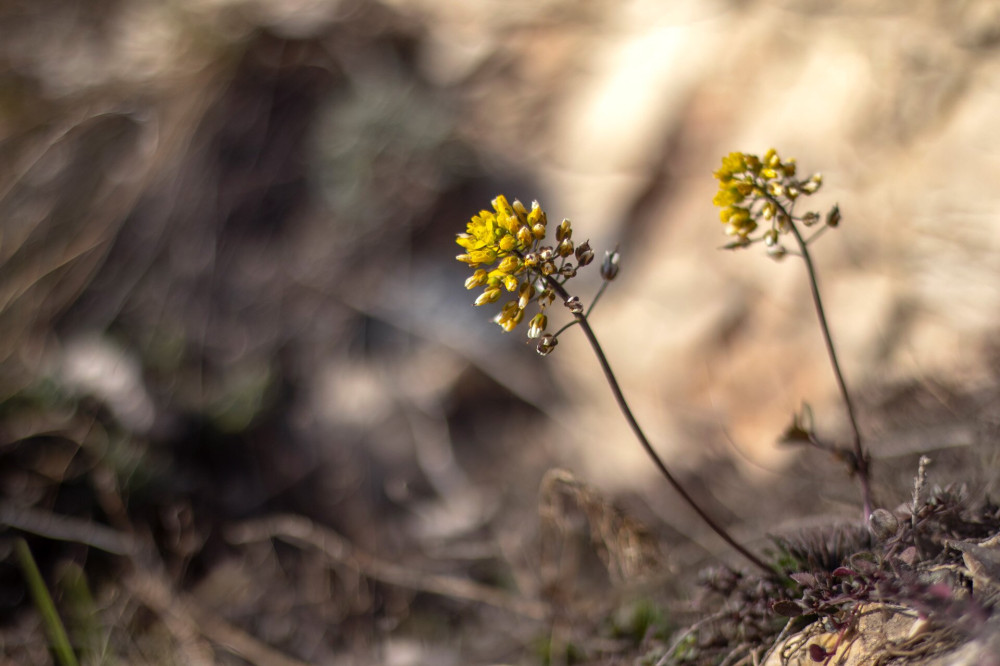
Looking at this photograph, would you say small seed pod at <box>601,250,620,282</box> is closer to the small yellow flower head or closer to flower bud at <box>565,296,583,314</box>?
flower bud at <box>565,296,583,314</box>

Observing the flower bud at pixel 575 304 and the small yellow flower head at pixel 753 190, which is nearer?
the flower bud at pixel 575 304

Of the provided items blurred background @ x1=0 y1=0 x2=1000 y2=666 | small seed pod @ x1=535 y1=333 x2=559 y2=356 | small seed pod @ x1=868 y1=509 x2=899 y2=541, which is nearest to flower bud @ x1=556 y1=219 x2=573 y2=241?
small seed pod @ x1=535 y1=333 x2=559 y2=356

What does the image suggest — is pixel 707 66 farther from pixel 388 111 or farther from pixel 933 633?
pixel 933 633

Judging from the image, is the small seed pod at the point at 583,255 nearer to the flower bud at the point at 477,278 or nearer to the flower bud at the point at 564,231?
the flower bud at the point at 564,231

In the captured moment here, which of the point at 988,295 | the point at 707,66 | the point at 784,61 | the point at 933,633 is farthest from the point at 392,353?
the point at 933,633

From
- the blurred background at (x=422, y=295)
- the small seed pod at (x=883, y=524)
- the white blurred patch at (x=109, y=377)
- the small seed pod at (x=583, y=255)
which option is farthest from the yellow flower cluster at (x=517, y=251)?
the white blurred patch at (x=109, y=377)

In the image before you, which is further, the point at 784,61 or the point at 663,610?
the point at 784,61
